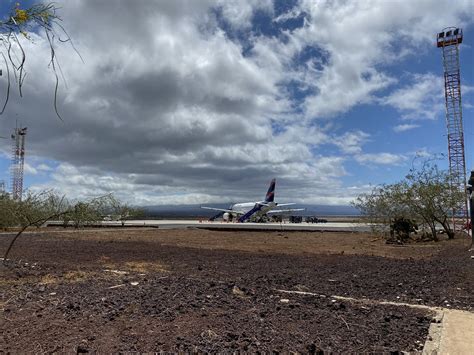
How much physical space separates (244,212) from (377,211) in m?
49.5

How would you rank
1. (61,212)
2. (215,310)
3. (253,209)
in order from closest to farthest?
1. (215,310)
2. (61,212)
3. (253,209)

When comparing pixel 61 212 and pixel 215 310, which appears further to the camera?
pixel 61 212

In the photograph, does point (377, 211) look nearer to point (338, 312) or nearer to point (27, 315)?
point (338, 312)

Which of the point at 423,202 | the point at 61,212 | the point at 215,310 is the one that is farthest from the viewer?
the point at 423,202

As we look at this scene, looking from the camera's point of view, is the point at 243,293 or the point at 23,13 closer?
the point at 23,13

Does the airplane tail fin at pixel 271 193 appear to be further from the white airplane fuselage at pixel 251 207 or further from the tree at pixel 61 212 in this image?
the tree at pixel 61 212

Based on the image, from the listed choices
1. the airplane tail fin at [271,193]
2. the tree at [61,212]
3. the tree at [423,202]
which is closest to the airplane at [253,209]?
the airplane tail fin at [271,193]

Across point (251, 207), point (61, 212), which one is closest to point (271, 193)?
point (251, 207)

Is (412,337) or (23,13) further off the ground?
(23,13)

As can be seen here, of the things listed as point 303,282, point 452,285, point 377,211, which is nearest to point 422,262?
point 452,285

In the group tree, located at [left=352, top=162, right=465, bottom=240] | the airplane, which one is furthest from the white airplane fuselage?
tree, located at [left=352, top=162, right=465, bottom=240]

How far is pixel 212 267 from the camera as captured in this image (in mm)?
13281

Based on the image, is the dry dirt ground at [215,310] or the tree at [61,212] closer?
the dry dirt ground at [215,310]

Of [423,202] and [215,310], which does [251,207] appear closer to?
[423,202]
